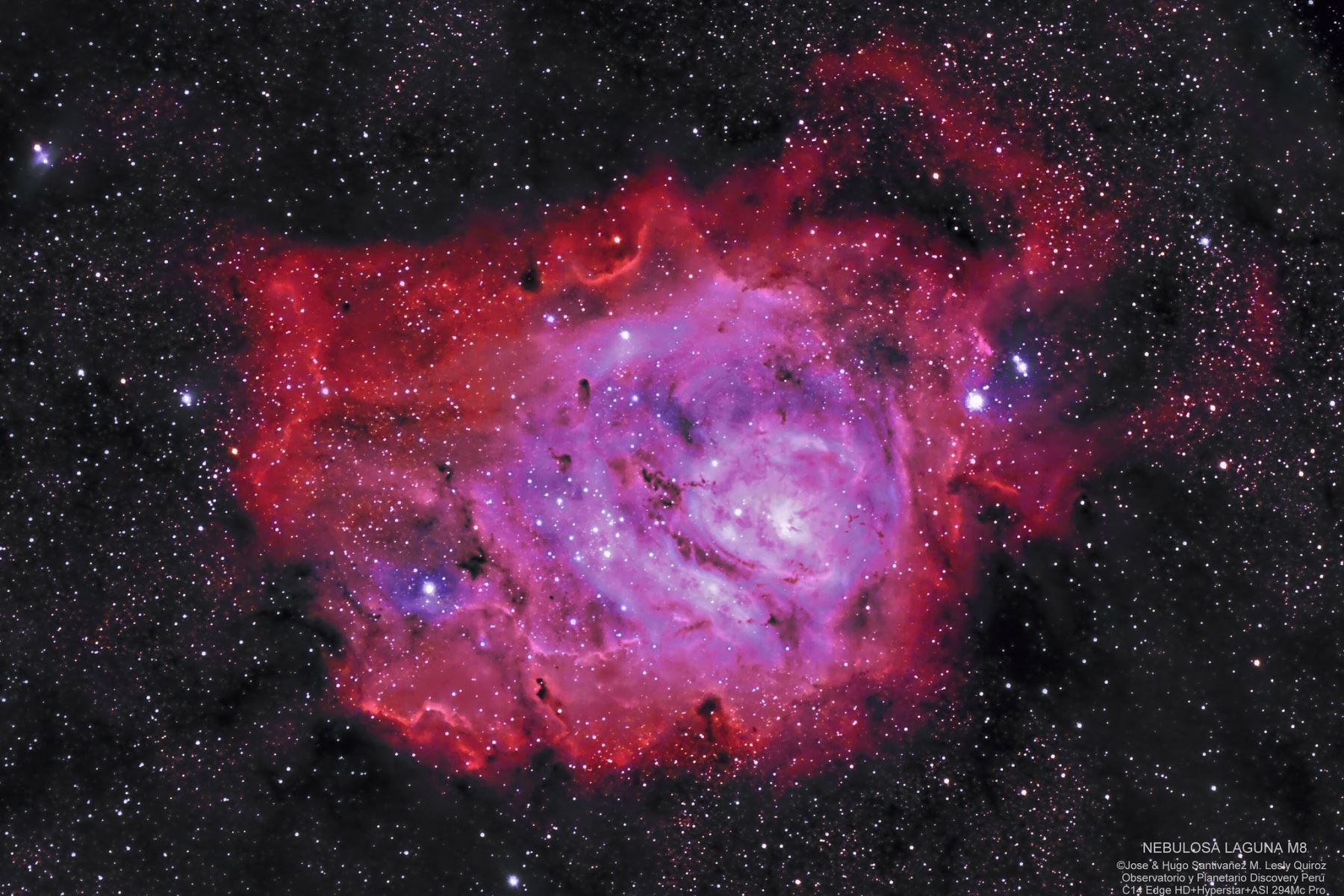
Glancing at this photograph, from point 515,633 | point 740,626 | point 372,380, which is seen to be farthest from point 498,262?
point 740,626

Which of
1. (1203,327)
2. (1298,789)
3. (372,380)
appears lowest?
(1298,789)

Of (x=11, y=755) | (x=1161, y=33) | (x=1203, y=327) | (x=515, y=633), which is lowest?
(x=11, y=755)

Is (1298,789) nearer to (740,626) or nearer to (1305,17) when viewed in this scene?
(740,626)

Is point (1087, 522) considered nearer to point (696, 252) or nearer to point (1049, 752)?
point (1049, 752)

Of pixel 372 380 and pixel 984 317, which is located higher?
pixel 984 317

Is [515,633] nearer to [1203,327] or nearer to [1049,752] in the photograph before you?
[1049,752]

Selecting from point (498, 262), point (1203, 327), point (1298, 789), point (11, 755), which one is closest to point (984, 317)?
point (1203, 327)

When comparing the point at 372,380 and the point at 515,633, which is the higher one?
the point at 372,380
